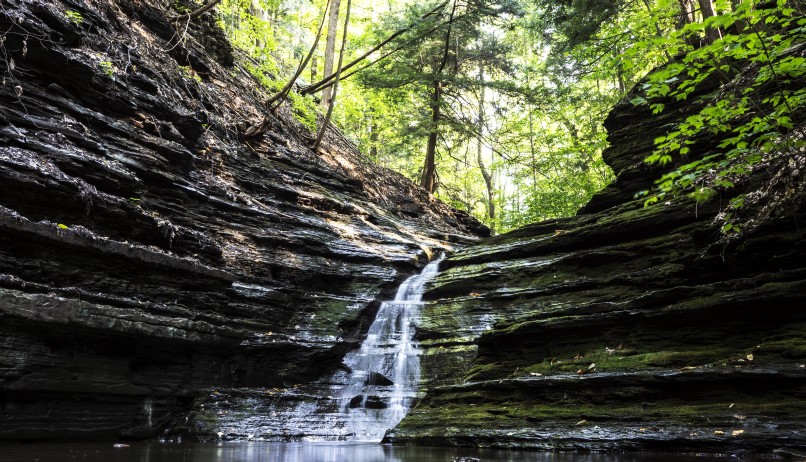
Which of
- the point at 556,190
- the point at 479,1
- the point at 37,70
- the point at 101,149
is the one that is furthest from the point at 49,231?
the point at 556,190

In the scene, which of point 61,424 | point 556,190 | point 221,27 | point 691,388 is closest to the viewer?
point 691,388

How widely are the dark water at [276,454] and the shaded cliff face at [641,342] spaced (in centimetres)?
49

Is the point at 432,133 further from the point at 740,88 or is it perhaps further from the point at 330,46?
the point at 740,88

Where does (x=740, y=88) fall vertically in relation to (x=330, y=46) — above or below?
below

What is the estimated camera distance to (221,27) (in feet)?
53.6

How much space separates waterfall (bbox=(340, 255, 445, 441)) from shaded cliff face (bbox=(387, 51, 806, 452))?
34 cm

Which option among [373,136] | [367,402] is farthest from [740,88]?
[373,136]

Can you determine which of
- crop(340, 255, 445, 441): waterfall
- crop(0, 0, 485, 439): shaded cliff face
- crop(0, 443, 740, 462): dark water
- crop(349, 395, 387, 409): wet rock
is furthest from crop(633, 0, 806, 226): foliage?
crop(0, 0, 485, 439): shaded cliff face

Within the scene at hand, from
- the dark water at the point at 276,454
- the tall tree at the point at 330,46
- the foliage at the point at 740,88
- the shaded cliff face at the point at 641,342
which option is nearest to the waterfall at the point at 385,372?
the shaded cliff face at the point at 641,342

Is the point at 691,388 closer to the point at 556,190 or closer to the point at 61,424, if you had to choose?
the point at 61,424

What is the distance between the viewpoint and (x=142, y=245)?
7477 millimetres

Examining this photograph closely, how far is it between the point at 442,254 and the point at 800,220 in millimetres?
8022

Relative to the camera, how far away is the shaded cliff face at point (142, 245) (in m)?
6.12

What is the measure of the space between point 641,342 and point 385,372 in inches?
164
